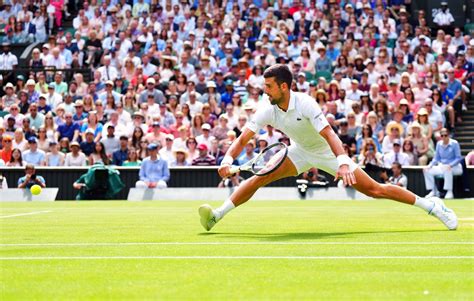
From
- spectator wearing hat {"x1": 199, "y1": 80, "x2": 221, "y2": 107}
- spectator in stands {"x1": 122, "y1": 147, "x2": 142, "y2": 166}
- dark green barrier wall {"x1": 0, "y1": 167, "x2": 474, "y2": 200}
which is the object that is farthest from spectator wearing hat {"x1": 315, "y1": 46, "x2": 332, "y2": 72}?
spectator in stands {"x1": 122, "y1": 147, "x2": 142, "y2": 166}

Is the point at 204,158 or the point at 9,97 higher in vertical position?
the point at 9,97

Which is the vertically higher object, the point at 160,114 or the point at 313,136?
the point at 313,136

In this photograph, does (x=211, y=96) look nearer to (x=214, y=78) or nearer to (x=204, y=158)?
(x=214, y=78)

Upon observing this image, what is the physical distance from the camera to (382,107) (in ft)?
81.8

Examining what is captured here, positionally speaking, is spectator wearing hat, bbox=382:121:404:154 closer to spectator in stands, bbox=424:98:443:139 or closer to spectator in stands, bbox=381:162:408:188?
spectator in stands, bbox=381:162:408:188

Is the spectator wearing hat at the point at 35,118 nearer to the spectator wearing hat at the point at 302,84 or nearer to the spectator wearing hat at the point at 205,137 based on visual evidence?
the spectator wearing hat at the point at 205,137

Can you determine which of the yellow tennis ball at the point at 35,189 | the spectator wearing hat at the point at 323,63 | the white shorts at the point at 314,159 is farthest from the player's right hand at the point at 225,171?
the spectator wearing hat at the point at 323,63

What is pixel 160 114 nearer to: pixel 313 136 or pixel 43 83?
pixel 43 83

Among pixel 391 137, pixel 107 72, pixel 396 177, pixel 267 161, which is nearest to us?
pixel 267 161

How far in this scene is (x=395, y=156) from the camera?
23.7m

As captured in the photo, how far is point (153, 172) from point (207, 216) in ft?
43.2

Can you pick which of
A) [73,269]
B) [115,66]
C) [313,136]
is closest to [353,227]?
[313,136]

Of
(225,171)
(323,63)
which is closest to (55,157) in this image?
(323,63)

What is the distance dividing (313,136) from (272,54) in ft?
59.5
